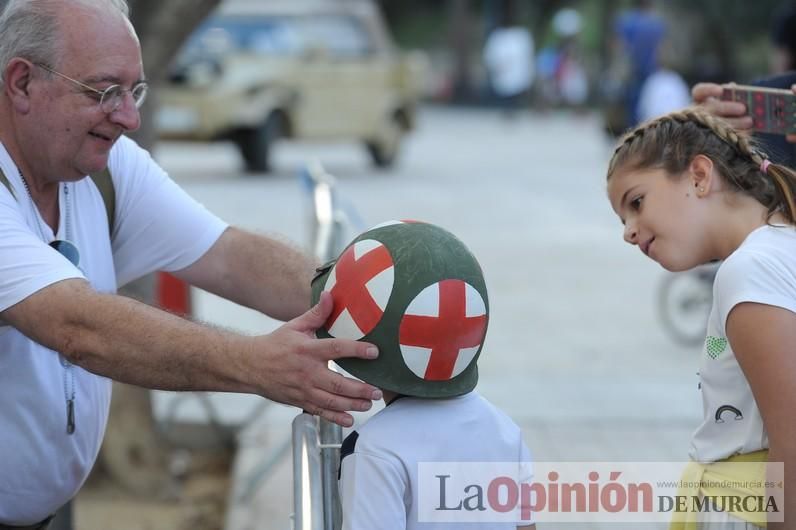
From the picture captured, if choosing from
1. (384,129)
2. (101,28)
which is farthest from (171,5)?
(384,129)

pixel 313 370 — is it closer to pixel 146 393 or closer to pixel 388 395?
pixel 388 395

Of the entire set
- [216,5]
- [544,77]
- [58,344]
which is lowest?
[58,344]

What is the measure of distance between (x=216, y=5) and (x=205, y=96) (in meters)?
11.3

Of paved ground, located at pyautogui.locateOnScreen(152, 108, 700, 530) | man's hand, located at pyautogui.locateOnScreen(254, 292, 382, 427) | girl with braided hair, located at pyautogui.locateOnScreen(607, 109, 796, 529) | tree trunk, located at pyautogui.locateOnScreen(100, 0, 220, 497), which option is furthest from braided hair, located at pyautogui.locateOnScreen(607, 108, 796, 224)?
tree trunk, located at pyautogui.locateOnScreen(100, 0, 220, 497)

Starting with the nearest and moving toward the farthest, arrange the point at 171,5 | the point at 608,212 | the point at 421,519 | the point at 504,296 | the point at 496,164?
1. the point at 421,519
2. the point at 171,5
3. the point at 504,296
4. the point at 608,212
5. the point at 496,164

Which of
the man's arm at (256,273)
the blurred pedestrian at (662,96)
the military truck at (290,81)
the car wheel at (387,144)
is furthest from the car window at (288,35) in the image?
the man's arm at (256,273)

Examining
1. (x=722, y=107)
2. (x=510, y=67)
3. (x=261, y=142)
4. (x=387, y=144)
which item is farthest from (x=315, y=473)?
(x=510, y=67)

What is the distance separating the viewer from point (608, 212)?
48.7ft

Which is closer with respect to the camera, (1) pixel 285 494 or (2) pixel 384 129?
(1) pixel 285 494

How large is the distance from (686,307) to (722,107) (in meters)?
5.48

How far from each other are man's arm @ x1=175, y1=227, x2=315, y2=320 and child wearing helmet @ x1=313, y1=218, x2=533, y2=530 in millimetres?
761

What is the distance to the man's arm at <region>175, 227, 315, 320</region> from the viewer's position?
3.21m

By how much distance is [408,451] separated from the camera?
236 centimetres

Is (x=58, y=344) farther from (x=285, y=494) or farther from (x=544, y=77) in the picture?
(x=544, y=77)
